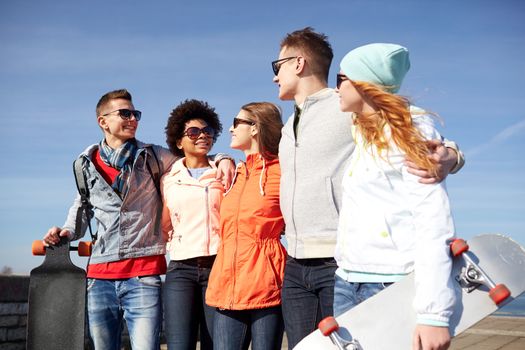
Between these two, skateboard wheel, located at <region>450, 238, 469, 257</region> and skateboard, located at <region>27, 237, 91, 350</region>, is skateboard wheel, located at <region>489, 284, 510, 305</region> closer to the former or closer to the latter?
skateboard wheel, located at <region>450, 238, 469, 257</region>

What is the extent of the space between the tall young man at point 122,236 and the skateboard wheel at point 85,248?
0.18ft

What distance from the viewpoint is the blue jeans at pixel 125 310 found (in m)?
3.83

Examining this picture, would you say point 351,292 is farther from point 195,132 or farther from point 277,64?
point 195,132

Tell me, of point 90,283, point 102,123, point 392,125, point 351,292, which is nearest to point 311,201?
point 351,292

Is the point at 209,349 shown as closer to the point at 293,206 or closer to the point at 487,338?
the point at 293,206

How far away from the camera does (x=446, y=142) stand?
2.51 metres

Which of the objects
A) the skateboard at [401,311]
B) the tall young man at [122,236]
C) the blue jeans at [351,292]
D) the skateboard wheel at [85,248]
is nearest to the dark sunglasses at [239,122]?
the tall young man at [122,236]

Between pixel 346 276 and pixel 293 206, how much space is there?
809 mm

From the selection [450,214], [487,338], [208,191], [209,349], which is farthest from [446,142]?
[487,338]

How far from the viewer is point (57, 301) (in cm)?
412

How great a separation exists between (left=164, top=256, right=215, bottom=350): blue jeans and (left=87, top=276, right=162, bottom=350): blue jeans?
0.08 m

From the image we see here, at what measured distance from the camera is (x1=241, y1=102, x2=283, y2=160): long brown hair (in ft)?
12.9

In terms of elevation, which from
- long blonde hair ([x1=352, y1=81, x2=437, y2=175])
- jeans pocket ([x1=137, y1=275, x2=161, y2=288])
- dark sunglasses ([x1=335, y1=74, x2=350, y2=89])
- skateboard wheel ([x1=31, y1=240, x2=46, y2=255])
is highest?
dark sunglasses ([x1=335, y1=74, x2=350, y2=89])

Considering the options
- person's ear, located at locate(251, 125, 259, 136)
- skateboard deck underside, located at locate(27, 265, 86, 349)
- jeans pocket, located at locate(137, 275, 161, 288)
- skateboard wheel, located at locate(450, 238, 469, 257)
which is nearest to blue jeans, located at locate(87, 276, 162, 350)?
jeans pocket, located at locate(137, 275, 161, 288)
